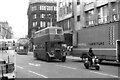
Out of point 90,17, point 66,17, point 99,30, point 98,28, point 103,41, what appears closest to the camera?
point 103,41

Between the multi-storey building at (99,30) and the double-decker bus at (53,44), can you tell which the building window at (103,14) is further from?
the double-decker bus at (53,44)

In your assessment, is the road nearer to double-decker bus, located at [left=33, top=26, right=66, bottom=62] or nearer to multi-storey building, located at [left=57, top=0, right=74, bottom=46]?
double-decker bus, located at [left=33, top=26, right=66, bottom=62]

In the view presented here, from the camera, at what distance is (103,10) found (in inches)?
1516

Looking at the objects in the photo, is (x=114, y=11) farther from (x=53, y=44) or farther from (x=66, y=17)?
(x=66, y=17)

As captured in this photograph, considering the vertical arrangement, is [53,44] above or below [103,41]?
below

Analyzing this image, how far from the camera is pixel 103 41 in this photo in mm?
24891

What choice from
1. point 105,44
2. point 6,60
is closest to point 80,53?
point 105,44

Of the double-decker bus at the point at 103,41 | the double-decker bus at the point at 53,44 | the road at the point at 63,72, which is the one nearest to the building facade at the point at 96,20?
the double-decker bus at the point at 103,41

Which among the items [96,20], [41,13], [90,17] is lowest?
[96,20]

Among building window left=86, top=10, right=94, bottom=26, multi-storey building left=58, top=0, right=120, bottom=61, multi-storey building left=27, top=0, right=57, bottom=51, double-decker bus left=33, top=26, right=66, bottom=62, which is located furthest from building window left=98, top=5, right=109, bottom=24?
multi-storey building left=27, top=0, right=57, bottom=51

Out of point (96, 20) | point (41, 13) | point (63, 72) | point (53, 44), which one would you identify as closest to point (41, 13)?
→ point (41, 13)

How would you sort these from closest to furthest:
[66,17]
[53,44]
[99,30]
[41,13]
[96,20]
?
[99,30] → [53,44] → [96,20] → [66,17] → [41,13]

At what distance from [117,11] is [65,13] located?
2218 cm

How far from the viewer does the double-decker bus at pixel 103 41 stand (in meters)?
22.9
